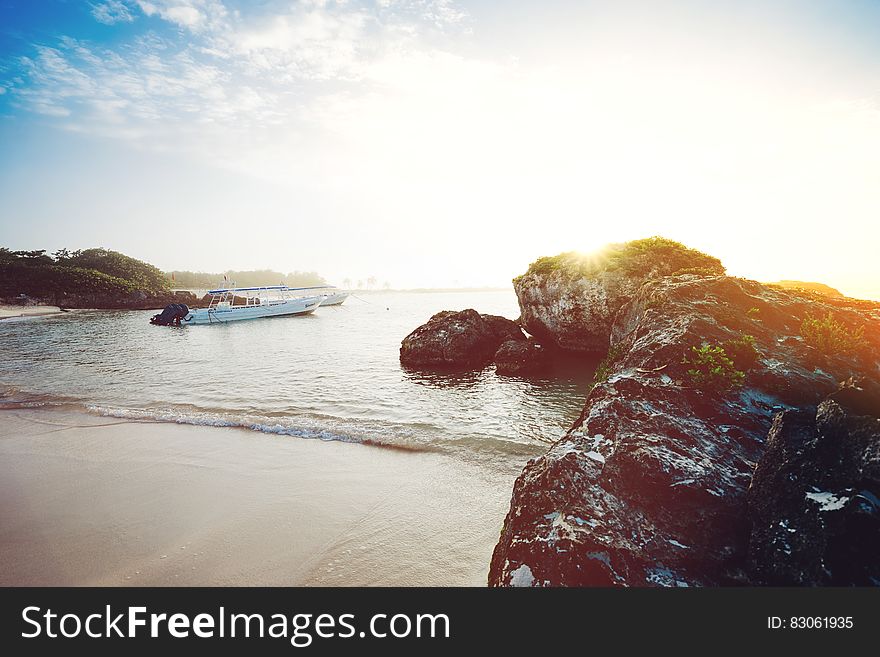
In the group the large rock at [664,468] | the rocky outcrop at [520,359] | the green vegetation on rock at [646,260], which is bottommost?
the rocky outcrop at [520,359]

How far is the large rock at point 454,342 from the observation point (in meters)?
24.5

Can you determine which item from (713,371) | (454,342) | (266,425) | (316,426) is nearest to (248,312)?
(454,342)

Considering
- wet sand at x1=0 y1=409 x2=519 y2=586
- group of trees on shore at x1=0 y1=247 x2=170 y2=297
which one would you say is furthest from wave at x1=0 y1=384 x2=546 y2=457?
group of trees on shore at x1=0 y1=247 x2=170 y2=297

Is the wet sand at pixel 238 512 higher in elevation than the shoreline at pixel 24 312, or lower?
lower

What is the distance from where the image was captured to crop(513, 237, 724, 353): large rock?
74.2 ft

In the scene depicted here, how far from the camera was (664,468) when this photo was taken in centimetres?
445

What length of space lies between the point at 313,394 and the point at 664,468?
49.5 ft

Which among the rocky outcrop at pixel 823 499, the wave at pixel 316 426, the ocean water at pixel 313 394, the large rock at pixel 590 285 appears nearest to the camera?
the rocky outcrop at pixel 823 499

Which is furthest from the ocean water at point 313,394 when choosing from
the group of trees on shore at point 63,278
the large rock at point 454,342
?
the group of trees on shore at point 63,278

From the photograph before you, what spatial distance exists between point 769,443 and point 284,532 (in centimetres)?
709

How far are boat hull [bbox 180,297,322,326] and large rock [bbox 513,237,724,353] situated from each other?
159 feet

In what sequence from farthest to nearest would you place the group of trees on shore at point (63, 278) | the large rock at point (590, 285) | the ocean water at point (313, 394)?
the group of trees on shore at point (63, 278) < the large rock at point (590, 285) < the ocean water at point (313, 394)

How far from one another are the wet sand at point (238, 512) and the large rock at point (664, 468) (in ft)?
7.49

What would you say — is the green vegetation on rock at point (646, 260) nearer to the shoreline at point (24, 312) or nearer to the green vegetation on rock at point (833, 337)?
the green vegetation on rock at point (833, 337)
